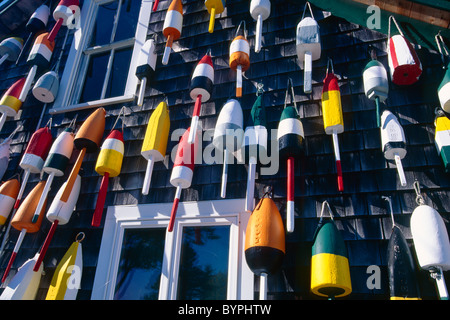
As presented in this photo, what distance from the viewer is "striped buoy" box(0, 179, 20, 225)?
3400mm

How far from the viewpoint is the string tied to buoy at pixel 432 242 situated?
208 centimetres

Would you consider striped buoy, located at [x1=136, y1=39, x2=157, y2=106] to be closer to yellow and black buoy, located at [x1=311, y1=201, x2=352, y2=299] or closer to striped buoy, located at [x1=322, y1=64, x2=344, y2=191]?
striped buoy, located at [x1=322, y1=64, x2=344, y2=191]

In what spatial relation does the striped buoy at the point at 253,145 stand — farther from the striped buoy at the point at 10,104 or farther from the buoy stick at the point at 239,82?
the striped buoy at the point at 10,104

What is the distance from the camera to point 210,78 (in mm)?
3381

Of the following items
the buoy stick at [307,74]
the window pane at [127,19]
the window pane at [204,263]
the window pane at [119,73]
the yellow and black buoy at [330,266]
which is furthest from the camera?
the window pane at [127,19]

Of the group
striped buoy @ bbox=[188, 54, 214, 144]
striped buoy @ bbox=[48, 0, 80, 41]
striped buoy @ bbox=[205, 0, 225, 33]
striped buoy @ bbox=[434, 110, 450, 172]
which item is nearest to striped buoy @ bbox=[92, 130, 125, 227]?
striped buoy @ bbox=[188, 54, 214, 144]

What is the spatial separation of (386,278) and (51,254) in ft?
8.82

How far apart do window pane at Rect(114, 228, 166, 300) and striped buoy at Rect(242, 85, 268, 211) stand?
86cm

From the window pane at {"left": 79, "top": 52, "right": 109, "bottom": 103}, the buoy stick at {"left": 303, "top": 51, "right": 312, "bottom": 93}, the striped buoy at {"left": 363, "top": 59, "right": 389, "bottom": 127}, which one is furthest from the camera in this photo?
the window pane at {"left": 79, "top": 52, "right": 109, "bottom": 103}

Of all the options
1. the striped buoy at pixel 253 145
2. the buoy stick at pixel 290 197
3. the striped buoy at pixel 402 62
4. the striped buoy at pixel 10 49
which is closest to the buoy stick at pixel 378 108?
the striped buoy at pixel 402 62

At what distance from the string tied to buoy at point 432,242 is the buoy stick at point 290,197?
0.75 meters
